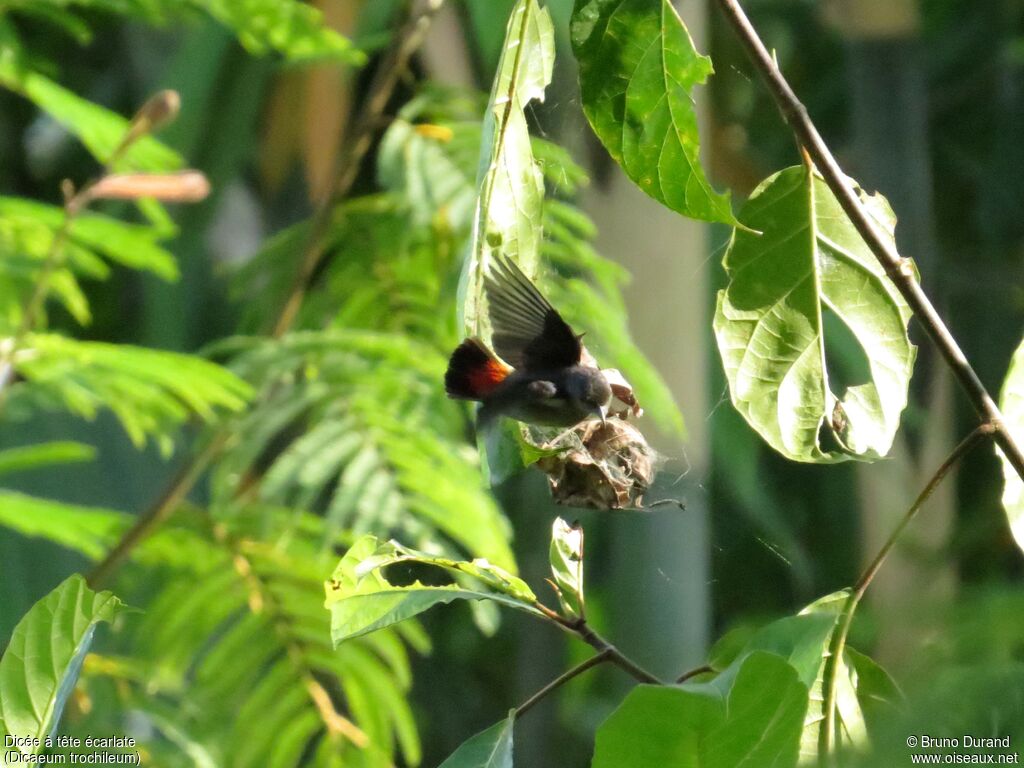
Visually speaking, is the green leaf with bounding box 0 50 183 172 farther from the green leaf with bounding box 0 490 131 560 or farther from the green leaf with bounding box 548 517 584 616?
the green leaf with bounding box 548 517 584 616

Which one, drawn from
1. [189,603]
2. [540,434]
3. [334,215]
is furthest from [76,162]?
[540,434]

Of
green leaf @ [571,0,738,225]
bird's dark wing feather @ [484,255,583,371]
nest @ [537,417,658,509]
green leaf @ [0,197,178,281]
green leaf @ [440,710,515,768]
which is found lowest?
green leaf @ [440,710,515,768]

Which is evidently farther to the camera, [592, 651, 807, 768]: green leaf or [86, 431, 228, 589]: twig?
[86, 431, 228, 589]: twig

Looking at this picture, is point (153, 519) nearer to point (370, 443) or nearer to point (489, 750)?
point (370, 443)

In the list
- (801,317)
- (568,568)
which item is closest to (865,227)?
(801,317)

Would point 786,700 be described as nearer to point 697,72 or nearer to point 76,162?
point 697,72

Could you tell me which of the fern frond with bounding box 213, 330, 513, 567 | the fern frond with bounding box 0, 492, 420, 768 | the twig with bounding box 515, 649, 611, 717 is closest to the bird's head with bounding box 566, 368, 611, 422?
the twig with bounding box 515, 649, 611, 717
